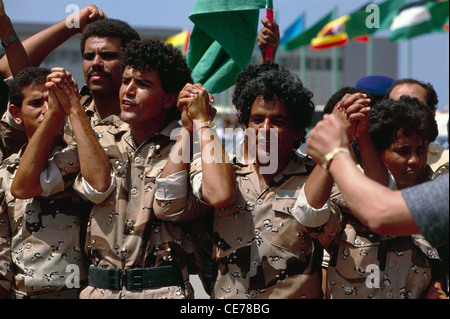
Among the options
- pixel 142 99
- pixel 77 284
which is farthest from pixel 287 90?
pixel 77 284

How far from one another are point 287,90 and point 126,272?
130 centimetres

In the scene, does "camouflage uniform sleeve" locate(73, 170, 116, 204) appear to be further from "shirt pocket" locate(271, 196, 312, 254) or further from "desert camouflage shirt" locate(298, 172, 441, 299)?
"desert camouflage shirt" locate(298, 172, 441, 299)

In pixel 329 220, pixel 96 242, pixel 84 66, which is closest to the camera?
pixel 329 220

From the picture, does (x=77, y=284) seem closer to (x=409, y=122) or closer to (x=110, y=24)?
(x=110, y=24)

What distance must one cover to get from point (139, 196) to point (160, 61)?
31.3 inches

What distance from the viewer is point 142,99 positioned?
12.9 feet

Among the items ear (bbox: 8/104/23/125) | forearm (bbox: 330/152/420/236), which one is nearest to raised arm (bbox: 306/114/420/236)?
forearm (bbox: 330/152/420/236)

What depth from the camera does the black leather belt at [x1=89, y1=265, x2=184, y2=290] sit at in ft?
12.1

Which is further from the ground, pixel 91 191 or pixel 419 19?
pixel 91 191

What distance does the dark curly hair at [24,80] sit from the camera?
422 centimetres

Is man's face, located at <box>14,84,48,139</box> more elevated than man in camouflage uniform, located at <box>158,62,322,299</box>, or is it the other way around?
man's face, located at <box>14,84,48,139</box>

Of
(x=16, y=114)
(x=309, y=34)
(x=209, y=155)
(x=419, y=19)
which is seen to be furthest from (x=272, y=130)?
(x=309, y=34)

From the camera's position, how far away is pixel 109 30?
182 inches

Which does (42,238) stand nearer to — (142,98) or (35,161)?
(35,161)
